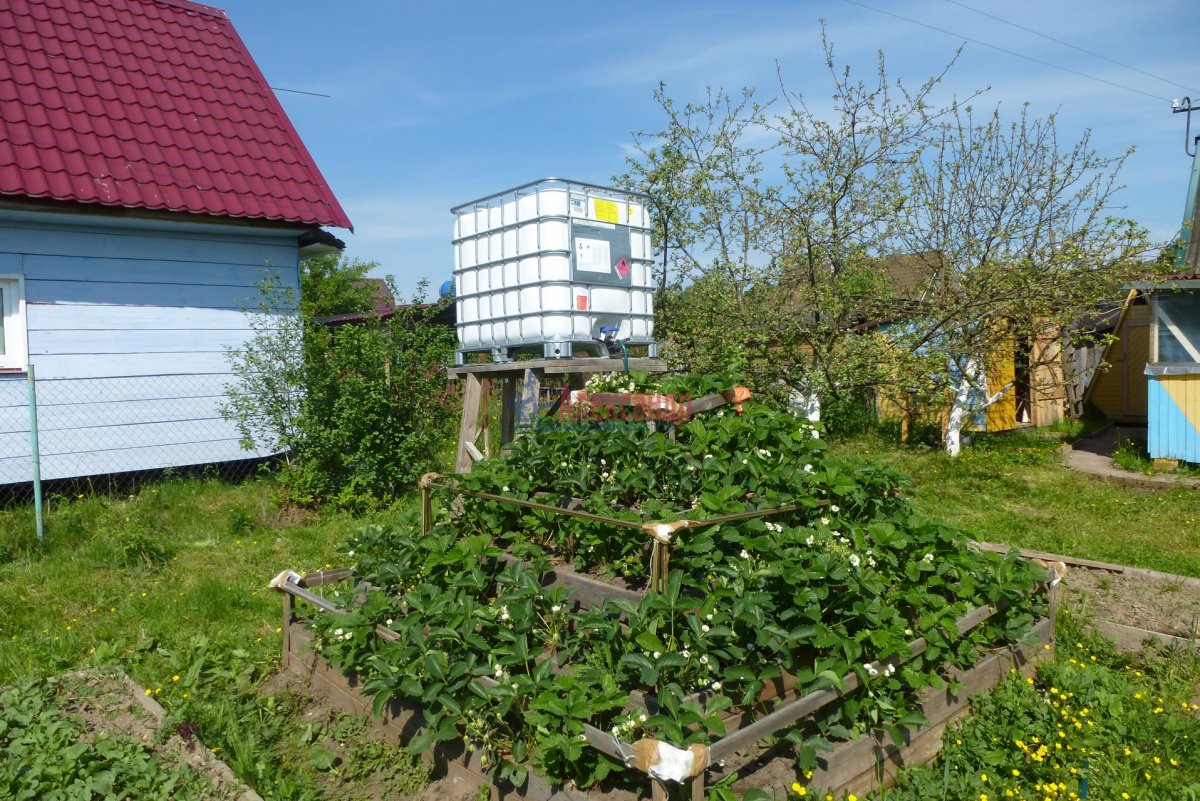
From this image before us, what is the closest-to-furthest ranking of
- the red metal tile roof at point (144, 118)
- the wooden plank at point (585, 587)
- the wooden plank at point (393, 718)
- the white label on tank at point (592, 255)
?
1. the wooden plank at point (393, 718)
2. the wooden plank at point (585, 587)
3. the white label on tank at point (592, 255)
4. the red metal tile roof at point (144, 118)

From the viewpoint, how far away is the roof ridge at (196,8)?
33.4ft

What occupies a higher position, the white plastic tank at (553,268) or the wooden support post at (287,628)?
the white plastic tank at (553,268)

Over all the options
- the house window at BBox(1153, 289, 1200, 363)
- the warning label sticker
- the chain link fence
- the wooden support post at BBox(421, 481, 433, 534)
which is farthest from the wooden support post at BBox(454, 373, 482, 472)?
the house window at BBox(1153, 289, 1200, 363)

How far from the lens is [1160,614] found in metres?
5.18

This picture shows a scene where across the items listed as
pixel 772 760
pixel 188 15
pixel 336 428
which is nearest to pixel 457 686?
pixel 772 760

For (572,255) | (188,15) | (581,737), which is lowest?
(581,737)

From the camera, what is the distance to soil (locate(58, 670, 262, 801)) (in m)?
3.21

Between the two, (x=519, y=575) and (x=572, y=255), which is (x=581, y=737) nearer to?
(x=519, y=575)

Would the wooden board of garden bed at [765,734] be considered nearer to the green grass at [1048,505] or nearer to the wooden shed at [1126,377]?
the green grass at [1048,505]

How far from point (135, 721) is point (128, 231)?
5923mm

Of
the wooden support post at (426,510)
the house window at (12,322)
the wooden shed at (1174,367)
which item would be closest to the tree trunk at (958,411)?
the wooden shed at (1174,367)

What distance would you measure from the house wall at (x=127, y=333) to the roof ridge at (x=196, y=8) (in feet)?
11.9

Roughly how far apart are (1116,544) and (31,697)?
7.83 metres

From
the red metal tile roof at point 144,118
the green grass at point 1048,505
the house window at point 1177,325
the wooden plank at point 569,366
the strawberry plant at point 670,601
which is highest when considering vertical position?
the red metal tile roof at point 144,118
